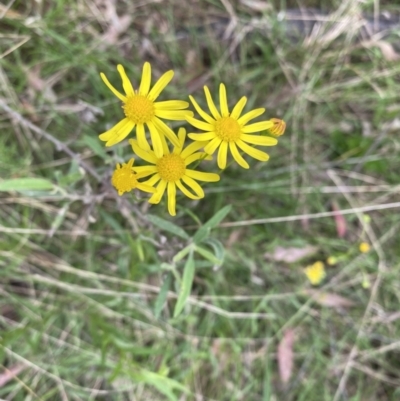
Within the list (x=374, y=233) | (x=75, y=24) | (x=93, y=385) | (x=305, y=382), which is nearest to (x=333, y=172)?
(x=374, y=233)

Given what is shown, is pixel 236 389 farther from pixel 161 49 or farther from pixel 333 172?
pixel 161 49

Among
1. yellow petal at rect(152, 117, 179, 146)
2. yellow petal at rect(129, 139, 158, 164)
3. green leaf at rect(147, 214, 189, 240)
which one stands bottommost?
green leaf at rect(147, 214, 189, 240)

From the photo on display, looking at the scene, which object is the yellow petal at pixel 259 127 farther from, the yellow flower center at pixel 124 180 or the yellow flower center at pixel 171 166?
the yellow flower center at pixel 124 180

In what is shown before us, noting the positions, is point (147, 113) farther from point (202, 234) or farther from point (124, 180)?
point (202, 234)

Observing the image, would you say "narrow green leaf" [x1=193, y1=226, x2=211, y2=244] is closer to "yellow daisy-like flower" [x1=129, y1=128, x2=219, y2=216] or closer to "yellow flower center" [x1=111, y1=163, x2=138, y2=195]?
"yellow daisy-like flower" [x1=129, y1=128, x2=219, y2=216]

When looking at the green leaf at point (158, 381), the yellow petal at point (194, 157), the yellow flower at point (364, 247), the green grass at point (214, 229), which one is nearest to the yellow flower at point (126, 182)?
the yellow petal at point (194, 157)

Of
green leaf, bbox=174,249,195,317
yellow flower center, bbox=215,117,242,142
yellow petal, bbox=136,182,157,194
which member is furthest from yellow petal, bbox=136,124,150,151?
green leaf, bbox=174,249,195,317
